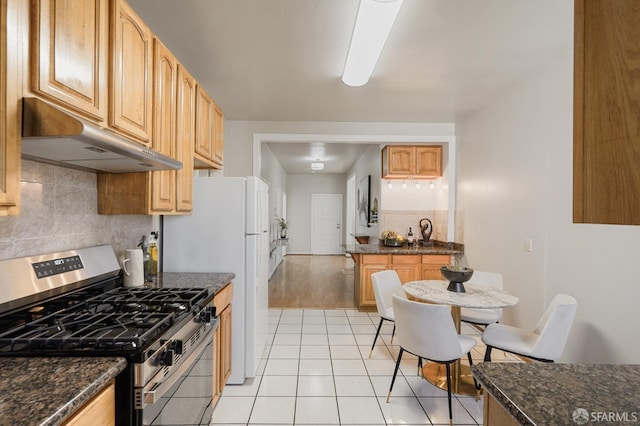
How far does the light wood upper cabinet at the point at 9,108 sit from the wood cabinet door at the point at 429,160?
14.6 ft

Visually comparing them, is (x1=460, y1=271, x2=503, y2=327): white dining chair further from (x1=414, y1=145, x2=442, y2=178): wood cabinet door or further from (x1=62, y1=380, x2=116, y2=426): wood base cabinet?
(x1=62, y1=380, x2=116, y2=426): wood base cabinet

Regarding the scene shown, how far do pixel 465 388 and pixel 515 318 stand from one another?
111cm

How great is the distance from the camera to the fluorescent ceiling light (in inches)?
68.0

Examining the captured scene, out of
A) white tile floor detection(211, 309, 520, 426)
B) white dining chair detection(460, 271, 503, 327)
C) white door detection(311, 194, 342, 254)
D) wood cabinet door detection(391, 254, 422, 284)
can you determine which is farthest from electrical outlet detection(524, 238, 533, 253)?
white door detection(311, 194, 342, 254)

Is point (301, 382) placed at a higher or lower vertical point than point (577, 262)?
lower

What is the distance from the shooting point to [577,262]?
2352 millimetres

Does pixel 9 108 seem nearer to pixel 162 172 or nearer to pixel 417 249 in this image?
pixel 162 172

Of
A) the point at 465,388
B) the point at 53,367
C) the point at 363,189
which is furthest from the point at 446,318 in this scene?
the point at 363,189

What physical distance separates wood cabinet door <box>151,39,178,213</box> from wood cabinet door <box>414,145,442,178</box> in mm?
3609

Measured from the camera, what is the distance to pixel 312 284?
5957 mm

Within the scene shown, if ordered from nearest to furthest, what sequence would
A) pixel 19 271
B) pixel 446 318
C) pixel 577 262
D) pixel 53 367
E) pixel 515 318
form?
1. pixel 53 367
2. pixel 19 271
3. pixel 446 318
4. pixel 577 262
5. pixel 515 318

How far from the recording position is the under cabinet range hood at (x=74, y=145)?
3.31 feet

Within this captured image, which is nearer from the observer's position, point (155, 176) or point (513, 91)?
point (155, 176)

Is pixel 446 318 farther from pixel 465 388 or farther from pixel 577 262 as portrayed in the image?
pixel 577 262
